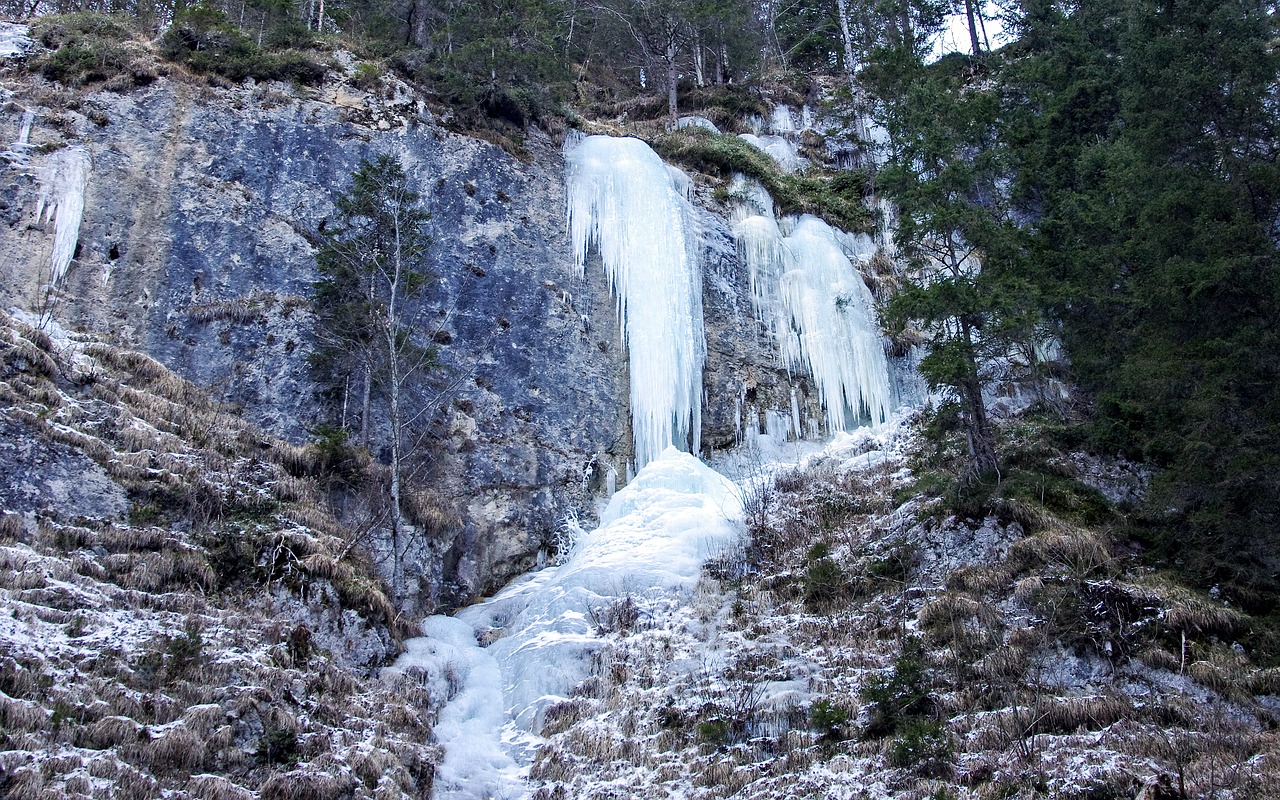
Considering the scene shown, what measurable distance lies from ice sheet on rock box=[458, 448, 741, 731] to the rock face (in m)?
1.24

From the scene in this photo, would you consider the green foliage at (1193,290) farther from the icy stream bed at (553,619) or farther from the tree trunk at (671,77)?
the tree trunk at (671,77)

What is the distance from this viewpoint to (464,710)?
31.2 feet

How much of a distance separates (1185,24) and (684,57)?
18.0 m

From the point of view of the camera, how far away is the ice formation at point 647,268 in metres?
15.9

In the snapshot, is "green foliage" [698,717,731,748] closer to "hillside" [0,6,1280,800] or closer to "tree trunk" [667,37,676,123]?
"hillside" [0,6,1280,800]

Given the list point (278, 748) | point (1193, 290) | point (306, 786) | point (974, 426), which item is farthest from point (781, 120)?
point (306, 786)

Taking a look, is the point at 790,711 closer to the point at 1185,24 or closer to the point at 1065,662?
the point at 1065,662

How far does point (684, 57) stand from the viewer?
27.5 m

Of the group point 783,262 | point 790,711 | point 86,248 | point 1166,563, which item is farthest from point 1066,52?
point 86,248

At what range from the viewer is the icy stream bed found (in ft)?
29.1

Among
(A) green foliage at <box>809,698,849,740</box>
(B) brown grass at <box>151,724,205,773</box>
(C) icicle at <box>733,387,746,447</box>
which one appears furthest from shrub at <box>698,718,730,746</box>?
(C) icicle at <box>733,387,746,447</box>

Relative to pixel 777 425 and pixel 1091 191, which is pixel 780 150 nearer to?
pixel 1091 191

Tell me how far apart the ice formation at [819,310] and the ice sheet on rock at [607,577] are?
4.23 meters

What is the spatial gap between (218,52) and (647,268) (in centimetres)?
914
